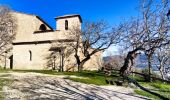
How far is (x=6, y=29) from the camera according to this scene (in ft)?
130

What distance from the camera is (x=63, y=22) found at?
1681 inches

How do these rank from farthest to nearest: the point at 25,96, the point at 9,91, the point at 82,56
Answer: the point at 82,56 < the point at 9,91 < the point at 25,96

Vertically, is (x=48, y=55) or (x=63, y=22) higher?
(x=63, y=22)

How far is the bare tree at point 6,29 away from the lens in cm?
3932

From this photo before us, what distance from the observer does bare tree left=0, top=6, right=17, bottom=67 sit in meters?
39.3

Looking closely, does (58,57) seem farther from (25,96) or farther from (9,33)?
(25,96)

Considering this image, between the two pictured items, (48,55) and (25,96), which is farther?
(48,55)

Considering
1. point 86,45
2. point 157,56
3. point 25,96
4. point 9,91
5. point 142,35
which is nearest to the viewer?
point 25,96

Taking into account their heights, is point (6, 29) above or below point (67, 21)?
below

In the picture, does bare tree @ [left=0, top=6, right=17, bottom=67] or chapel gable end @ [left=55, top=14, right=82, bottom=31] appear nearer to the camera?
bare tree @ [left=0, top=6, right=17, bottom=67]

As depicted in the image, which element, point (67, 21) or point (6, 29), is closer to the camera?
point (6, 29)

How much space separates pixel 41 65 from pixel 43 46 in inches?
140

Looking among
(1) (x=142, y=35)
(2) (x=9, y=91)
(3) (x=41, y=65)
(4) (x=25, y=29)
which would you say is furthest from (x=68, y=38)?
(2) (x=9, y=91)

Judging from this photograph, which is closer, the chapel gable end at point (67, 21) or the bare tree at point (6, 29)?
the bare tree at point (6, 29)
